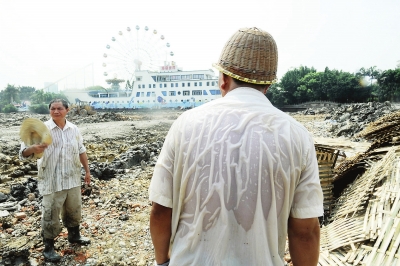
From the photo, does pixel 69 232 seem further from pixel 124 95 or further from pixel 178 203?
pixel 124 95

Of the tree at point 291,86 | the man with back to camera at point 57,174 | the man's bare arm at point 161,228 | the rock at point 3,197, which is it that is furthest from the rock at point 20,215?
the tree at point 291,86

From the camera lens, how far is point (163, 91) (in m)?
55.4

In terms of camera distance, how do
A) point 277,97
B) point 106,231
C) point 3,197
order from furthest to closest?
point 277,97, point 3,197, point 106,231

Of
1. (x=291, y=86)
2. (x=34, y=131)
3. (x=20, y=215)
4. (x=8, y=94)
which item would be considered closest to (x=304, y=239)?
(x=34, y=131)

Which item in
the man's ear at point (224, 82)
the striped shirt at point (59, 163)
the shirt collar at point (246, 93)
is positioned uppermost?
the man's ear at point (224, 82)

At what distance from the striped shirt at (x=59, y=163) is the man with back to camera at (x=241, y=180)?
2647mm

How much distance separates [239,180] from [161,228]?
1.52 feet

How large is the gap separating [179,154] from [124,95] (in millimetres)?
59862

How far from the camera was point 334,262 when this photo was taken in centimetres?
296

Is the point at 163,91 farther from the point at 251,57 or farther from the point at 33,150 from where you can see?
the point at 251,57

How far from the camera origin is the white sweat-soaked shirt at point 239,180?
3.95 ft

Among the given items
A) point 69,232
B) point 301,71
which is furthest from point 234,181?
point 301,71

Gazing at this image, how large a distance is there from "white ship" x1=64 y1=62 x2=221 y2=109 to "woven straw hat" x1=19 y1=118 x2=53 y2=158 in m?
49.0

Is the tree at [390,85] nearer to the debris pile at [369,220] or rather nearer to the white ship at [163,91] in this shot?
the white ship at [163,91]
